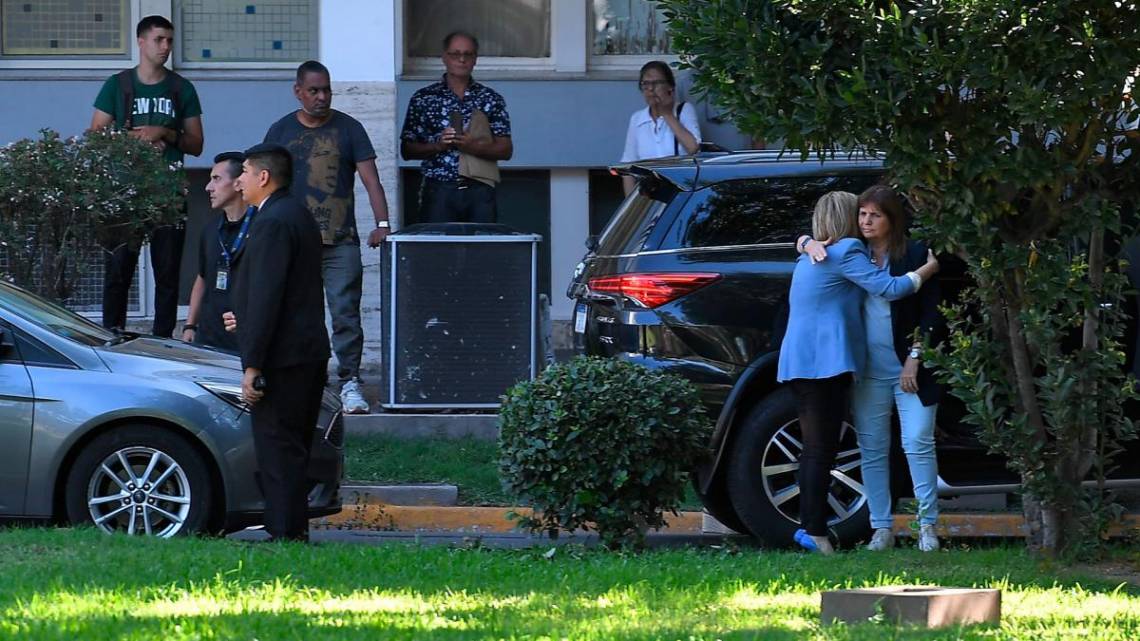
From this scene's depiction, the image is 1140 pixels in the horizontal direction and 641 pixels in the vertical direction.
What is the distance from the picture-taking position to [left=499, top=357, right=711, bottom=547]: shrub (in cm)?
788

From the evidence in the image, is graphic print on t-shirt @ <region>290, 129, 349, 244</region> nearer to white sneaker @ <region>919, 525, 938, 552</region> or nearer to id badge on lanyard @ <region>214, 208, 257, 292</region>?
id badge on lanyard @ <region>214, 208, 257, 292</region>

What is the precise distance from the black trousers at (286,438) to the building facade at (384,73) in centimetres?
663

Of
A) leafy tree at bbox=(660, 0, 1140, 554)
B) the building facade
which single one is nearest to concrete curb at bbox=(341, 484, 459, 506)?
leafy tree at bbox=(660, 0, 1140, 554)

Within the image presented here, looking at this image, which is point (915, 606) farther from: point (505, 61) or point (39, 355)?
point (505, 61)

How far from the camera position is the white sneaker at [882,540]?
8.35 metres

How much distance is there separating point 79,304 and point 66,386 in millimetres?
4723

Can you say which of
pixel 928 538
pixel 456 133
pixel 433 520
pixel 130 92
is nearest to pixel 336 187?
pixel 456 133

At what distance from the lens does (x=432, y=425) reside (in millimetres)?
11797

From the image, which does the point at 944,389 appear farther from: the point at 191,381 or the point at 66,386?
the point at 66,386

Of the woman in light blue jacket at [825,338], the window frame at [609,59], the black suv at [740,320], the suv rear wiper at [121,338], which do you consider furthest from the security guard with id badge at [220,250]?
the window frame at [609,59]

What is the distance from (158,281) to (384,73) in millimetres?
3037

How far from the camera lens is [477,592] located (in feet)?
22.1

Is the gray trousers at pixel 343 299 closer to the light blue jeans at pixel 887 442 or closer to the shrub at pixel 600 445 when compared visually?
the shrub at pixel 600 445

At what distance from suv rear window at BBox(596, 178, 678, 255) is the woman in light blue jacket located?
89cm
